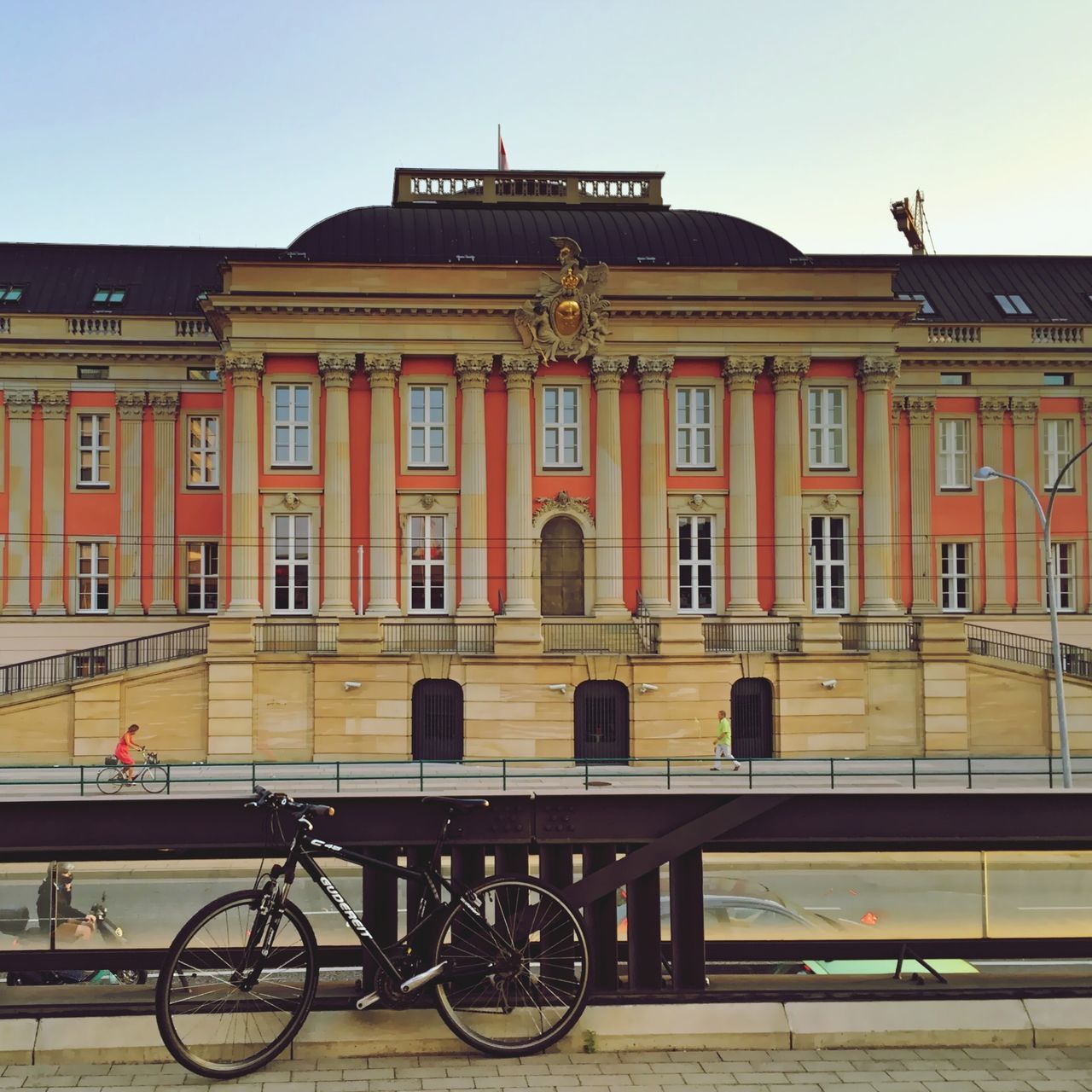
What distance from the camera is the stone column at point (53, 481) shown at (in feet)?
148

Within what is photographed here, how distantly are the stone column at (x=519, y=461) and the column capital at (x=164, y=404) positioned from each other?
47.6 ft

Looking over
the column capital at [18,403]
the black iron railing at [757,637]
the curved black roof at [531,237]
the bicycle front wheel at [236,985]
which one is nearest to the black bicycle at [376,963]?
the bicycle front wheel at [236,985]

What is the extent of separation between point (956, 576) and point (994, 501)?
3.52 metres

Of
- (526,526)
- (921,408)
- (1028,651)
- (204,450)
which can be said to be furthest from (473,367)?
(1028,651)

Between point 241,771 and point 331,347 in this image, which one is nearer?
point 241,771

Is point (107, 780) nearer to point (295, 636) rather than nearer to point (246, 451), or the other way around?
point (295, 636)

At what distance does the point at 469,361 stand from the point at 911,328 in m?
19.5

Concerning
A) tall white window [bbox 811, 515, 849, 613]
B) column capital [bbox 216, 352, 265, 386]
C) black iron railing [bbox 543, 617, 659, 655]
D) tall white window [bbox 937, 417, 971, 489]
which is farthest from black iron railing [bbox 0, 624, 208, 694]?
tall white window [bbox 937, 417, 971, 489]

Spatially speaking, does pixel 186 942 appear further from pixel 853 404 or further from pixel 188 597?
pixel 188 597

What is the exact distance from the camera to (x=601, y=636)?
37.6 meters

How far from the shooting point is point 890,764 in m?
30.7

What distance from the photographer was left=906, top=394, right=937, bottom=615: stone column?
46875 millimetres

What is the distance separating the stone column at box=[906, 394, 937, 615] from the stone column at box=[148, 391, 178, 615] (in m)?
29.3

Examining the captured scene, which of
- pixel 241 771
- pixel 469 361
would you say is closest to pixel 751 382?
pixel 469 361
